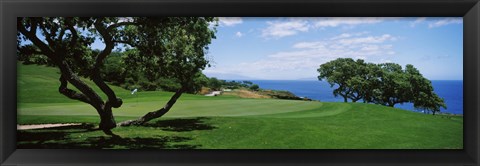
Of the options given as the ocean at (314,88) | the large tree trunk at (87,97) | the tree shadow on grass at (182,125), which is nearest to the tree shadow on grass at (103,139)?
the tree shadow on grass at (182,125)

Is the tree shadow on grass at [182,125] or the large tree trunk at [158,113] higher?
the large tree trunk at [158,113]

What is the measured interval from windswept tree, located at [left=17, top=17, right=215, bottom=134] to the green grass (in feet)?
0.37

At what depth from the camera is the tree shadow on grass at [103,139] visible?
434 cm

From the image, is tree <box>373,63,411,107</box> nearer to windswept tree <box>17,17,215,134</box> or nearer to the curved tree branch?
windswept tree <box>17,17,215,134</box>

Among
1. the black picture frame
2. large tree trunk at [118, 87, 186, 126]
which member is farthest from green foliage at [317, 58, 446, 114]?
large tree trunk at [118, 87, 186, 126]

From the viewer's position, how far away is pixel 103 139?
15.1 feet

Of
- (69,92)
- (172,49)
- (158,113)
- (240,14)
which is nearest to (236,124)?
(158,113)

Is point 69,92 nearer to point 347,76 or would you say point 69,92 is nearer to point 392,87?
point 347,76

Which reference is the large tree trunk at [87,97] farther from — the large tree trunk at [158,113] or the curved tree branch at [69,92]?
the large tree trunk at [158,113]

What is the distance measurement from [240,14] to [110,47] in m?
1.78

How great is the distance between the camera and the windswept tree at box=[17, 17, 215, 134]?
4496 millimetres

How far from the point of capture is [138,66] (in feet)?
15.8

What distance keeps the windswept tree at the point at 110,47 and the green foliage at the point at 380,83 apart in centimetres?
153

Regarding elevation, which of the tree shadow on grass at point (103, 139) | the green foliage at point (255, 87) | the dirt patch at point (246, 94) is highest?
the green foliage at point (255, 87)
